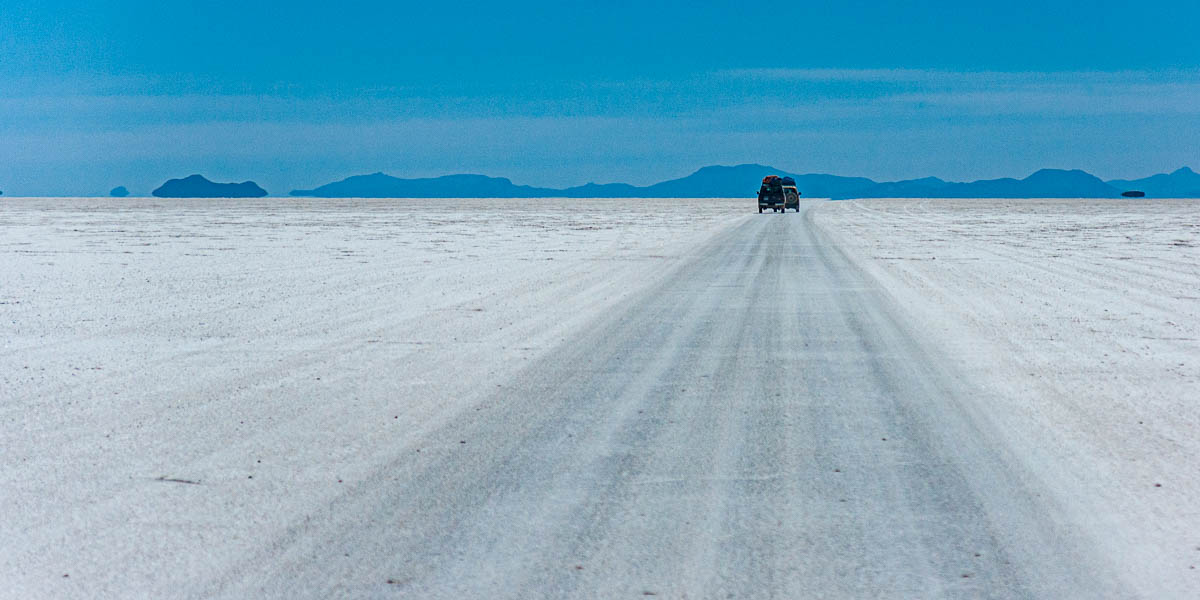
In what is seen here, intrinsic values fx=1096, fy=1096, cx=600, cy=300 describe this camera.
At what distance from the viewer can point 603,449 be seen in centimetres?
627

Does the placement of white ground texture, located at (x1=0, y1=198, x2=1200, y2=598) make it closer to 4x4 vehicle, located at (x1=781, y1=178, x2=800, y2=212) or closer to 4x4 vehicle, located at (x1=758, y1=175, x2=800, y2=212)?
4x4 vehicle, located at (x1=758, y1=175, x2=800, y2=212)

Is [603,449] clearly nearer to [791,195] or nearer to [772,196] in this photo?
[772,196]

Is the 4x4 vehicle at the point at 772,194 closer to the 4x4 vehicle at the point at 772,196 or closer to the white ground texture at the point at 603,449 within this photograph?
the 4x4 vehicle at the point at 772,196

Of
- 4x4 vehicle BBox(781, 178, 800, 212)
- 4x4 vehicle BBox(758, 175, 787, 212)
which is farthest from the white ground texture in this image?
4x4 vehicle BBox(781, 178, 800, 212)

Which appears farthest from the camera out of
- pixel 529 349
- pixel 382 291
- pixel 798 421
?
pixel 382 291

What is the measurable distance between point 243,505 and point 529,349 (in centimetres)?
530

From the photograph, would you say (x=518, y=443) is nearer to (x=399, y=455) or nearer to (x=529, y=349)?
(x=399, y=455)

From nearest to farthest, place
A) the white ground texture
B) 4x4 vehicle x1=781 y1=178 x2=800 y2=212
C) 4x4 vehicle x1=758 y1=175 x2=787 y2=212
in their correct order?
the white ground texture → 4x4 vehicle x1=758 y1=175 x2=787 y2=212 → 4x4 vehicle x1=781 y1=178 x2=800 y2=212

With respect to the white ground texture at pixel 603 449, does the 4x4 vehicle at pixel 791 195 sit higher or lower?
lower

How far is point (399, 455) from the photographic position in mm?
6168

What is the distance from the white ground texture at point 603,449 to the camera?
4.31 m

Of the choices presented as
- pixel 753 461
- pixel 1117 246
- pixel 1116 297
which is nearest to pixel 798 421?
pixel 753 461

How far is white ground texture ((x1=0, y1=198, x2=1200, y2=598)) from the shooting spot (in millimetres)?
4312

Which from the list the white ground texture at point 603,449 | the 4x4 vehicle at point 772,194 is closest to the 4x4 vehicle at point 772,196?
the 4x4 vehicle at point 772,194
